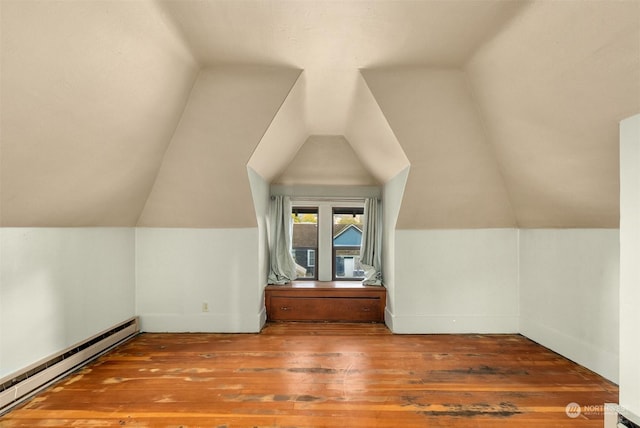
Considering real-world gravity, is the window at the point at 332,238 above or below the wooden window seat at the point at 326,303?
above

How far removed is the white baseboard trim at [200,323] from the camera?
3783 millimetres

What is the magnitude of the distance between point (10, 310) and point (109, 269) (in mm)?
1052

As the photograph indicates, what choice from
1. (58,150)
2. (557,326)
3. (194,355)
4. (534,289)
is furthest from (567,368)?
(58,150)

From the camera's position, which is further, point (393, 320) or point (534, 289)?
point (393, 320)

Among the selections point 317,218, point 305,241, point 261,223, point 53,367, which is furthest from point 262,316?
point 53,367

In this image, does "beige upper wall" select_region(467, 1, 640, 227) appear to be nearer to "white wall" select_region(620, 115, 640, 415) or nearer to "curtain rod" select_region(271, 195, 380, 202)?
"white wall" select_region(620, 115, 640, 415)

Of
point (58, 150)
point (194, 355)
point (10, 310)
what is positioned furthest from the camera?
point (194, 355)

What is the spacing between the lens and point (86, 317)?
297 cm

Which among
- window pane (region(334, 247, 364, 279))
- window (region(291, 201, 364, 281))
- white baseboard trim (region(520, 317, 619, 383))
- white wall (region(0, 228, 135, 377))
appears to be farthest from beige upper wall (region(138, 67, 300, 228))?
white baseboard trim (region(520, 317, 619, 383))

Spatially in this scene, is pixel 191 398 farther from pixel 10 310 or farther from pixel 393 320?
pixel 393 320

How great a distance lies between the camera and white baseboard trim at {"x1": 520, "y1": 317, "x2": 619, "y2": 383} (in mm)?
2586

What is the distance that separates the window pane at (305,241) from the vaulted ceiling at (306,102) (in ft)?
4.62

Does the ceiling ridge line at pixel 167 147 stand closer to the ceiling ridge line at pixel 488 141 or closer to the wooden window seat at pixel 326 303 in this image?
the wooden window seat at pixel 326 303

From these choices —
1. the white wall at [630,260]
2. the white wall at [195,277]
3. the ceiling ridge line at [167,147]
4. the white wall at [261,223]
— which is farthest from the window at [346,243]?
the white wall at [630,260]
